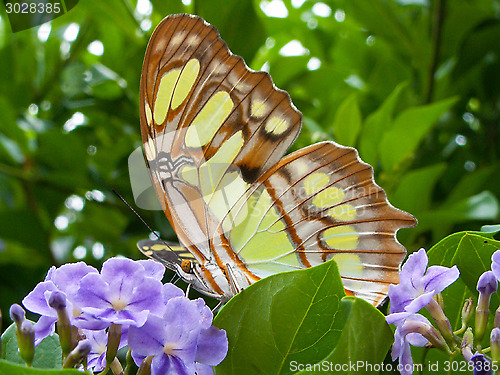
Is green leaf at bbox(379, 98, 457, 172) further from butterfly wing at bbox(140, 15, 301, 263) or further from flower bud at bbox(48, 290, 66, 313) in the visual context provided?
flower bud at bbox(48, 290, 66, 313)

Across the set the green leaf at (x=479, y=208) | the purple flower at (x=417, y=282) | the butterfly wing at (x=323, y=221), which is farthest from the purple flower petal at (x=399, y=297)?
the green leaf at (x=479, y=208)

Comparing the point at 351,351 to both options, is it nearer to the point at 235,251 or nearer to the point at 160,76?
the point at 235,251

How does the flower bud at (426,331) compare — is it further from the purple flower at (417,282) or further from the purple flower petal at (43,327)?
the purple flower petal at (43,327)

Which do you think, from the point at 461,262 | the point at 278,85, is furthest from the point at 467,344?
the point at 278,85

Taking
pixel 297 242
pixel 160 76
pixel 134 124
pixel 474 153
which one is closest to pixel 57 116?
pixel 134 124

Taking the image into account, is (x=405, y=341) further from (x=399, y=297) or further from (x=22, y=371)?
A: (x=22, y=371)

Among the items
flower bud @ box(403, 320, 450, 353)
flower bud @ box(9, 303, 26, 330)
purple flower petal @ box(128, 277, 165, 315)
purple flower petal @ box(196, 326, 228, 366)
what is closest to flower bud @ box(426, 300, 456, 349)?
flower bud @ box(403, 320, 450, 353)
